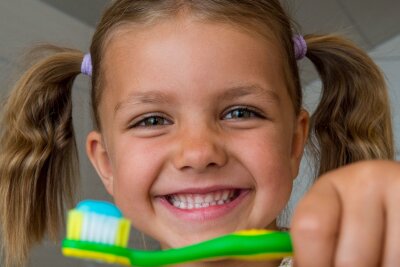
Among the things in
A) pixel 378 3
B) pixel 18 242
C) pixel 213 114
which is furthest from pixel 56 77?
pixel 378 3

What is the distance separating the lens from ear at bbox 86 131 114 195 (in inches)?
33.2

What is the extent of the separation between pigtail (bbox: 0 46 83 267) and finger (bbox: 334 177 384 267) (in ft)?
2.09

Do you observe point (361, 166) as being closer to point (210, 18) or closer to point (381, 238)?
point (381, 238)

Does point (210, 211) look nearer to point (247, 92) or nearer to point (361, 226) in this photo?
point (247, 92)

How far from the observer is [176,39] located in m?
0.70

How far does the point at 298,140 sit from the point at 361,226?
46 cm

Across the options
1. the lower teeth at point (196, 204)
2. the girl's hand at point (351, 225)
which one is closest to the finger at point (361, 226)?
the girl's hand at point (351, 225)

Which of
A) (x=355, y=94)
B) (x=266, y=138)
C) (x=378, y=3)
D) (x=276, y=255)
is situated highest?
(x=378, y=3)

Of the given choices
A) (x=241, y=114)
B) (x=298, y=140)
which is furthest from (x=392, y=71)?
(x=241, y=114)

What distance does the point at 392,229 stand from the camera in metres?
0.37

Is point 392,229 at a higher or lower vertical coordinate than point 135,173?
lower

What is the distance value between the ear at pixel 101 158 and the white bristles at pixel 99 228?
32 centimetres

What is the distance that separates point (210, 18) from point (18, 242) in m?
0.46

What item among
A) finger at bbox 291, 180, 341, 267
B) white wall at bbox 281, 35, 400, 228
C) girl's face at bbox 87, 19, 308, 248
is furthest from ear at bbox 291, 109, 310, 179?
white wall at bbox 281, 35, 400, 228
